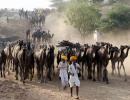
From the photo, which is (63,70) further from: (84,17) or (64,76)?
(84,17)

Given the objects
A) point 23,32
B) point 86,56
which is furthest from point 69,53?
point 23,32

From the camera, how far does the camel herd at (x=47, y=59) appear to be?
20.3 metres

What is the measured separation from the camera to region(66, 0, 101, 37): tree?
44.7 metres

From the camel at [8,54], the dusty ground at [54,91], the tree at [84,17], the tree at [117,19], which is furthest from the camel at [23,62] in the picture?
the tree at [117,19]

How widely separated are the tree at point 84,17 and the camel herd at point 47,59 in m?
21.1

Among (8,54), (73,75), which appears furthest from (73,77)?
(8,54)

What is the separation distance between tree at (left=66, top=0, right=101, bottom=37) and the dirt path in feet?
78.8

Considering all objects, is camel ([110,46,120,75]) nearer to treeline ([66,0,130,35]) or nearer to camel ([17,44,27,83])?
camel ([17,44,27,83])

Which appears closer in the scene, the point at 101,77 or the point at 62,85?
the point at 62,85

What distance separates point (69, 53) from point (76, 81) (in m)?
4.67

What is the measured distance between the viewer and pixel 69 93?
17.9m

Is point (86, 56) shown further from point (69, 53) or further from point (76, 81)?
point (76, 81)

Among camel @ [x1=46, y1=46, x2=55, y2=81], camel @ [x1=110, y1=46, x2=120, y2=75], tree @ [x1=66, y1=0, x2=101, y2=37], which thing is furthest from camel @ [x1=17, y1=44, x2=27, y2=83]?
tree @ [x1=66, y1=0, x2=101, y2=37]

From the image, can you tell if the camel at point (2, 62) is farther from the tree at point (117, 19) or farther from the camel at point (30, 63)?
the tree at point (117, 19)
